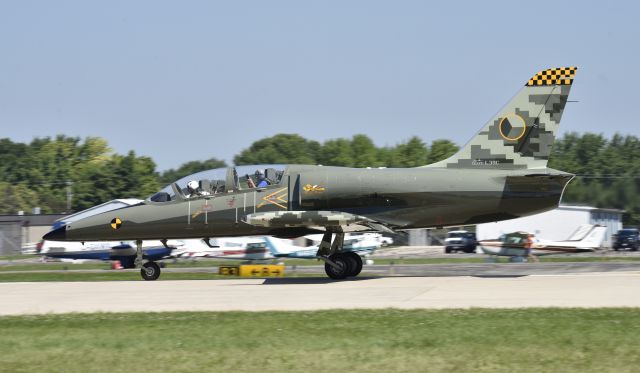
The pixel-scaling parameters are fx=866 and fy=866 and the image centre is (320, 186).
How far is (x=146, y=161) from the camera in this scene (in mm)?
113438

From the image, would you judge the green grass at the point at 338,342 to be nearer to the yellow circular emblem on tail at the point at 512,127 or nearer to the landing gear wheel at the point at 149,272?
the yellow circular emblem on tail at the point at 512,127

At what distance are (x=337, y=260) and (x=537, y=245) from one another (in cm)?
2329

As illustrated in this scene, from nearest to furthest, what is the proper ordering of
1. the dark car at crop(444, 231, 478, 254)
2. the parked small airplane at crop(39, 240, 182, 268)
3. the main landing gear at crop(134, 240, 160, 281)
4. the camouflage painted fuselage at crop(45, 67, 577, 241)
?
1. the camouflage painted fuselage at crop(45, 67, 577, 241)
2. the main landing gear at crop(134, 240, 160, 281)
3. the parked small airplane at crop(39, 240, 182, 268)
4. the dark car at crop(444, 231, 478, 254)

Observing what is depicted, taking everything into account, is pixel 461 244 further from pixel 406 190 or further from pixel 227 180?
pixel 227 180

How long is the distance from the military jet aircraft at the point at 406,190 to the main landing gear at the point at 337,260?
1.0 inches

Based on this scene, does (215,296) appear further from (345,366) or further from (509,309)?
(345,366)

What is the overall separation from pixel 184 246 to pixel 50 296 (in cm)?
2577

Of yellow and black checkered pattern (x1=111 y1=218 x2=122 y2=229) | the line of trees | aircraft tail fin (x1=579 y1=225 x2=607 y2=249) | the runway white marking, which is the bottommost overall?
the runway white marking

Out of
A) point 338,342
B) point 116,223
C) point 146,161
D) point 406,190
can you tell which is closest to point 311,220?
point 406,190

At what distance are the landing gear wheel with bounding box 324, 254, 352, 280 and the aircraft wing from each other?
1264 mm

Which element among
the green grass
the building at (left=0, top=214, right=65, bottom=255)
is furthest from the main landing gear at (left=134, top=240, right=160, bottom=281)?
the building at (left=0, top=214, right=65, bottom=255)

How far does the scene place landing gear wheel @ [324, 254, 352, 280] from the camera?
72.3ft

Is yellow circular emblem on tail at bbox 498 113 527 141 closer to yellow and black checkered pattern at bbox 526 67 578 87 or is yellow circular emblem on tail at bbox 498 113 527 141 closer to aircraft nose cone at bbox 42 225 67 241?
yellow and black checkered pattern at bbox 526 67 578 87

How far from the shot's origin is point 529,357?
10.8m
